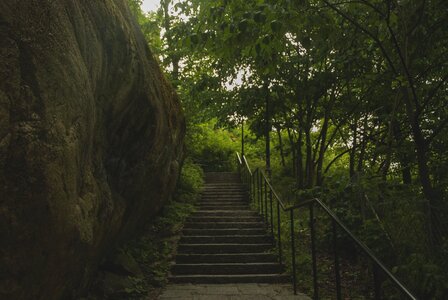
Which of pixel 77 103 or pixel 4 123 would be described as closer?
pixel 4 123

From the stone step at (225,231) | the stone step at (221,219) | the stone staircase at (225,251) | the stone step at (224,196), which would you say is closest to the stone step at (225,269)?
the stone staircase at (225,251)

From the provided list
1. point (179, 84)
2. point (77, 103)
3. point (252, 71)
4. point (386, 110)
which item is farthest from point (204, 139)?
point (77, 103)

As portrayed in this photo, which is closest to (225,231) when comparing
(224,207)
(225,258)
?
(225,258)

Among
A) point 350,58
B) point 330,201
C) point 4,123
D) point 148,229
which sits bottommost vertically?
point 148,229

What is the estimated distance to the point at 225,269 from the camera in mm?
6094

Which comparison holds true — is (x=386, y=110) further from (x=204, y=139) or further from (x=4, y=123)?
(x=204, y=139)

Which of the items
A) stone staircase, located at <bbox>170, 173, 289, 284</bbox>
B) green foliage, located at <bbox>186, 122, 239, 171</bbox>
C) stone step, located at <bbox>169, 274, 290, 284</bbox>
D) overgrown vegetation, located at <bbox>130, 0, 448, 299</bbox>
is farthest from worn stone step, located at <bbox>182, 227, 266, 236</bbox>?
green foliage, located at <bbox>186, 122, 239, 171</bbox>

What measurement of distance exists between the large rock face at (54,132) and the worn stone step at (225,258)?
7.46 ft

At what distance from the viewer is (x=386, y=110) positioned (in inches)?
346

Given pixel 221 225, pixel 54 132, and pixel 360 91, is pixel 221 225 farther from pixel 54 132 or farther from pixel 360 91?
pixel 54 132

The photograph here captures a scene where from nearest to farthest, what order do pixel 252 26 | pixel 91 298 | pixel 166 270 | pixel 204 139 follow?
1. pixel 252 26
2. pixel 91 298
3. pixel 166 270
4. pixel 204 139

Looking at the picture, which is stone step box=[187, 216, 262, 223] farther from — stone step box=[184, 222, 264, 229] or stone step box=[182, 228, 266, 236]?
stone step box=[182, 228, 266, 236]

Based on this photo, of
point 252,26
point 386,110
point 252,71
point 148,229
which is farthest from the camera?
point 252,71

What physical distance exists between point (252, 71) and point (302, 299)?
623 centimetres
